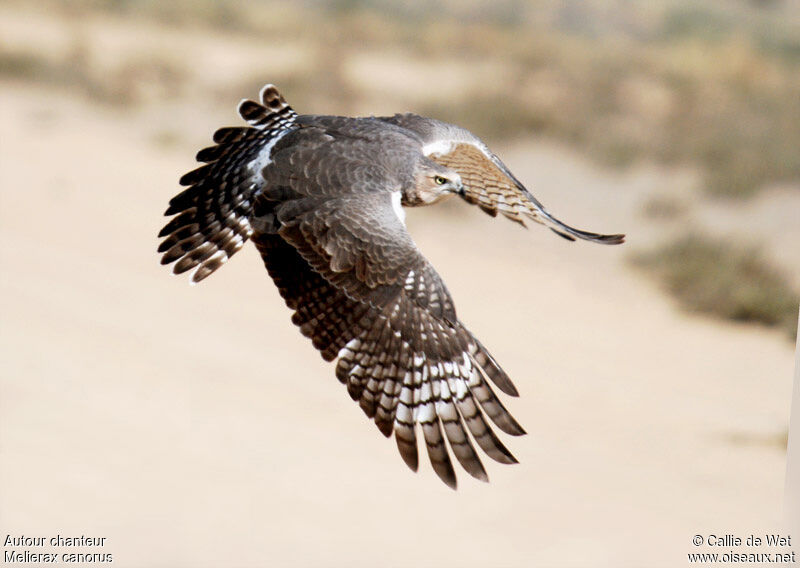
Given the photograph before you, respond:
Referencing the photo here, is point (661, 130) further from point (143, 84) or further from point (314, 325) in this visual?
point (314, 325)

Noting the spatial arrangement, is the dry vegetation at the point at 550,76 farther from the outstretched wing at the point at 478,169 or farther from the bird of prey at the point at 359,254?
the bird of prey at the point at 359,254

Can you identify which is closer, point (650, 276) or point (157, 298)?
point (157, 298)

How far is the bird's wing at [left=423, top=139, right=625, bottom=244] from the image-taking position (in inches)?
223

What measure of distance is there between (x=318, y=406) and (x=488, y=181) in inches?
159

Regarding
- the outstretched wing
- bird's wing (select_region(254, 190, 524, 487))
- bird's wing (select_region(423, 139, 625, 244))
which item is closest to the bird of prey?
bird's wing (select_region(254, 190, 524, 487))

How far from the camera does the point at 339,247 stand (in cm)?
464

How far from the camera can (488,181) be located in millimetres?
5922

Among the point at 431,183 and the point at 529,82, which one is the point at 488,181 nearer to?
the point at 431,183

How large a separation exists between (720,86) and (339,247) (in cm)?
1779

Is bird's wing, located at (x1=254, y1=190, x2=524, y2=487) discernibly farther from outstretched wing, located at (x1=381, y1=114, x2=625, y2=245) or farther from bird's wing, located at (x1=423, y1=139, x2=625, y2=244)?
bird's wing, located at (x1=423, y1=139, x2=625, y2=244)

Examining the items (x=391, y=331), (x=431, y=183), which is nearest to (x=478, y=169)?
(x=431, y=183)

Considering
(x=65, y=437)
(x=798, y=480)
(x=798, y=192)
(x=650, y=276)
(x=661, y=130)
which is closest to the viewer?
(x=798, y=480)

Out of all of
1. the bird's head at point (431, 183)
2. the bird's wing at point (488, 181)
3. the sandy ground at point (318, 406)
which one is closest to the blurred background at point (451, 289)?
the sandy ground at point (318, 406)

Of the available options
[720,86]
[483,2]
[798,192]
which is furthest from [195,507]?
[483,2]
